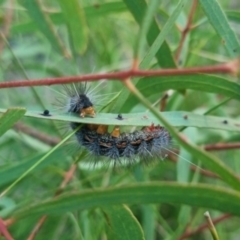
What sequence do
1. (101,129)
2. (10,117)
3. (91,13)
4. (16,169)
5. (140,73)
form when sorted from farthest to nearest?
(91,13)
(16,169)
(101,129)
(10,117)
(140,73)

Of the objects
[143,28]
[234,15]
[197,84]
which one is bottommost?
[143,28]

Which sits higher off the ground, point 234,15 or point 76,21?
point 234,15

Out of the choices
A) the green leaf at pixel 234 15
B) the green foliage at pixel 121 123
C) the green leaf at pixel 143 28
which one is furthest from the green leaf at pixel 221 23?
the green leaf at pixel 143 28

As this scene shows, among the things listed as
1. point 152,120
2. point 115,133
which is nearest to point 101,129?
point 115,133

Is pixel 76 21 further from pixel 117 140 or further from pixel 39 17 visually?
pixel 117 140

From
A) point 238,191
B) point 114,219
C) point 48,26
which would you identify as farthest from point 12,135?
point 238,191

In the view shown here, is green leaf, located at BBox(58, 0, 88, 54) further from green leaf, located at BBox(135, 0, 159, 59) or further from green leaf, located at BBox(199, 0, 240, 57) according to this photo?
green leaf, located at BBox(135, 0, 159, 59)

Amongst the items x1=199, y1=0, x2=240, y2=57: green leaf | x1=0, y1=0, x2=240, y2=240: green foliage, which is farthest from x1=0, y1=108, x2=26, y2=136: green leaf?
x1=199, y1=0, x2=240, y2=57: green leaf
